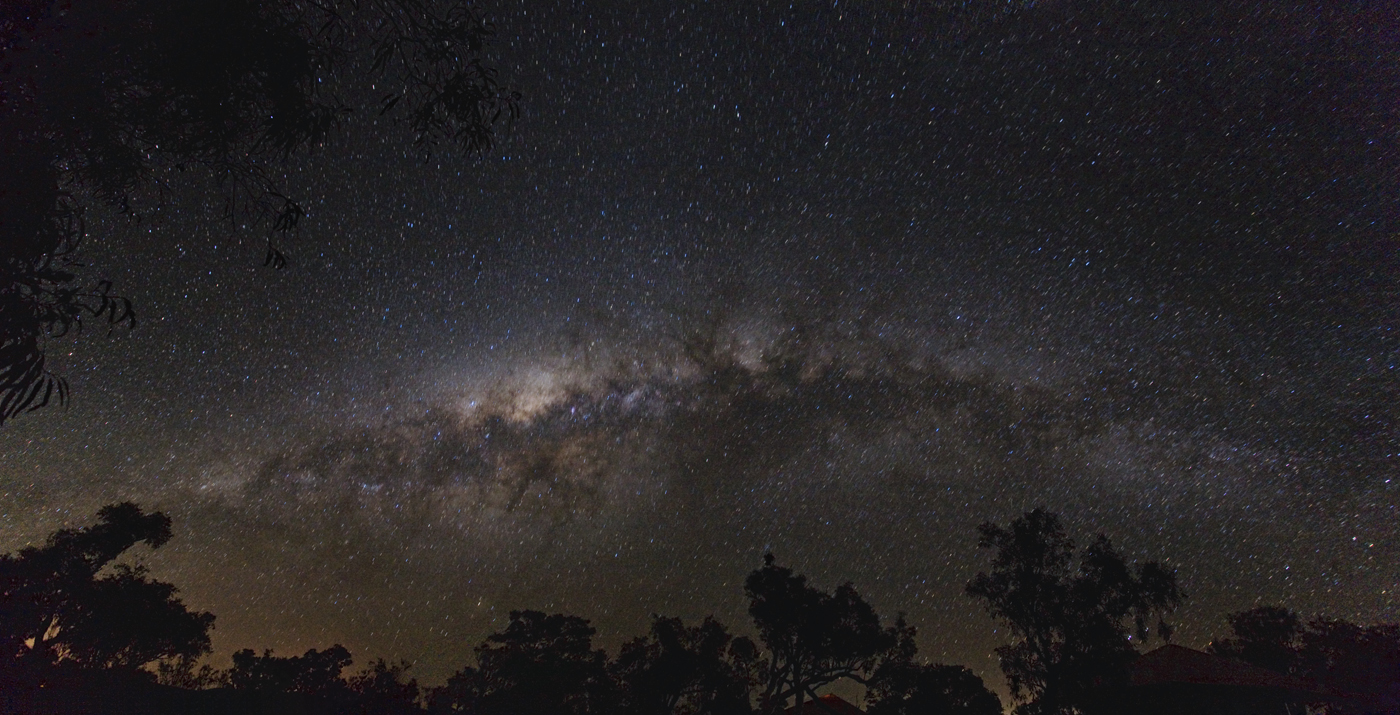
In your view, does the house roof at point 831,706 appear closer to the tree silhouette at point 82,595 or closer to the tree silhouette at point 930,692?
the tree silhouette at point 930,692

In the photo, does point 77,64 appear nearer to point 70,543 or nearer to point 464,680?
point 70,543

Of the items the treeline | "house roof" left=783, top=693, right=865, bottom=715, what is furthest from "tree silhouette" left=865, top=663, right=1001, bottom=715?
"house roof" left=783, top=693, right=865, bottom=715

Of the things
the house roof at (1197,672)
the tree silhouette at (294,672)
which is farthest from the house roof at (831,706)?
the tree silhouette at (294,672)

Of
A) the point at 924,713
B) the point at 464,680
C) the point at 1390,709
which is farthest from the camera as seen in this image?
the point at 464,680

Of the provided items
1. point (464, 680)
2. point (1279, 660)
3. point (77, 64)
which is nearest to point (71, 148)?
point (77, 64)

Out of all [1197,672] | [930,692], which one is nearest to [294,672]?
[930,692]

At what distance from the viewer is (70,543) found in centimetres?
2398

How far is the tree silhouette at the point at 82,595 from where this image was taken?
22.9m

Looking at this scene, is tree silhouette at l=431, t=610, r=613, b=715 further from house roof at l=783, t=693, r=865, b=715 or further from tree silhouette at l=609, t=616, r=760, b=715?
house roof at l=783, t=693, r=865, b=715

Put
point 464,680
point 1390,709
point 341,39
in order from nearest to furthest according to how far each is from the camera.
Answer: point 341,39 → point 1390,709 → point 464,680

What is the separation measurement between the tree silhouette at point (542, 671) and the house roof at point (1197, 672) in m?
19.4

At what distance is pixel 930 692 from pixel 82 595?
29.6m

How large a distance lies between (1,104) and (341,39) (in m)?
2.76

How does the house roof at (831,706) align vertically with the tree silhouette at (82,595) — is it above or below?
below
